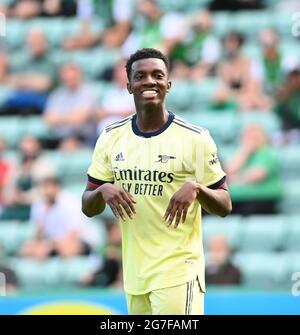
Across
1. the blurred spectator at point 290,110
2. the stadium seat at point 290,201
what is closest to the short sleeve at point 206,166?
the stadium seat at point 290,201

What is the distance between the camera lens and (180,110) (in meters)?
12.1

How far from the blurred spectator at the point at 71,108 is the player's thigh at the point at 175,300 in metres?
6.12

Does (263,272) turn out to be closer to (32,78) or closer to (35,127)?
(35,127)

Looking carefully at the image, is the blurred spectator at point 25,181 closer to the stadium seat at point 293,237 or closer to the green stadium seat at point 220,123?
the green stadium seat at point 220,123

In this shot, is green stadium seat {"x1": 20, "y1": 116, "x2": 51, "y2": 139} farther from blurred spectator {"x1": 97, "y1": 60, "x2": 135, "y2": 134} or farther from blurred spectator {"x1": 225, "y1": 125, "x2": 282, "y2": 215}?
blurred spectator {"x1": 225, "y1": 125, "x2": 282, "y2": 215}

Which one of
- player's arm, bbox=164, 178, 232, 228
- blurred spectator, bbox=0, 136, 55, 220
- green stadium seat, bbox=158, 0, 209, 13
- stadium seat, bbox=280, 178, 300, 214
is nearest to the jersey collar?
player's arm, bbox=164, 178, 232, 228

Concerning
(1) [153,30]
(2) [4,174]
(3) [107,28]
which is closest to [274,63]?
(1) [153,30]

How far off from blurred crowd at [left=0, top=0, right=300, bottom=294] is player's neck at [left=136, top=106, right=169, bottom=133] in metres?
4.50

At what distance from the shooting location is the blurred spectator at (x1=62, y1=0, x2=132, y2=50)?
498 inches

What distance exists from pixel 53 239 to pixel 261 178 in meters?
2.29

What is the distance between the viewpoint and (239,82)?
1181 cm

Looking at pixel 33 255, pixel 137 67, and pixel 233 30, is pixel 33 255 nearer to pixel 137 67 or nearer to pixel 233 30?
pixel 233 30
